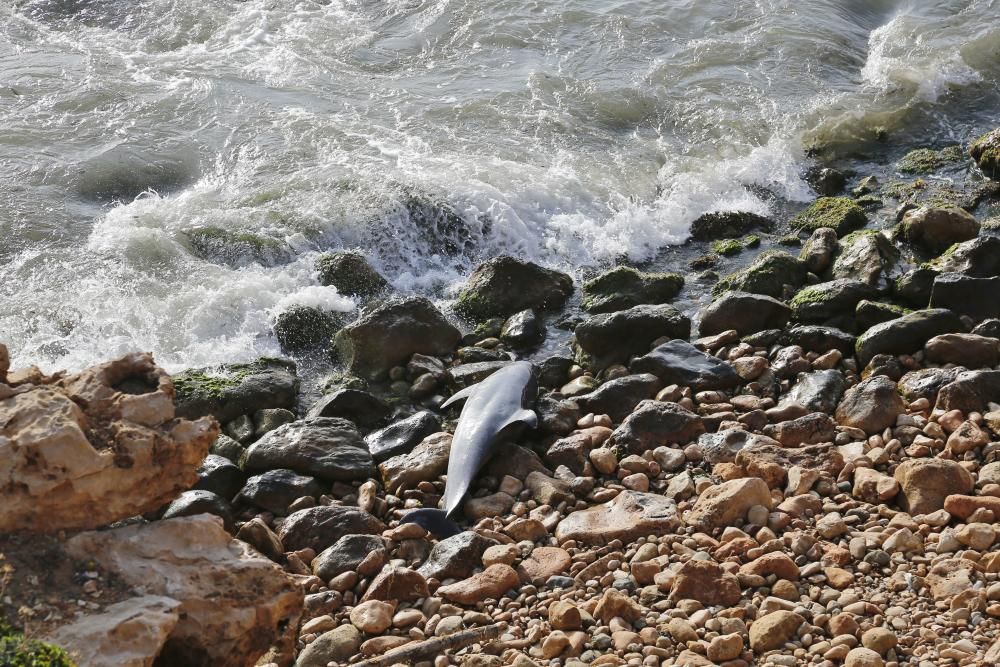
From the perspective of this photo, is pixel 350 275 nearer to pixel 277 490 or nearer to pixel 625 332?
pixel 625 332

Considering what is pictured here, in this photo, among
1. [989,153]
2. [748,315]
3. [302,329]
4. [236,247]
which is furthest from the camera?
[989,153]

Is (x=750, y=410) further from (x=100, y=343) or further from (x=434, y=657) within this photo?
(x=100, y=343)

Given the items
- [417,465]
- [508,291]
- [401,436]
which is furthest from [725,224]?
[417,465]

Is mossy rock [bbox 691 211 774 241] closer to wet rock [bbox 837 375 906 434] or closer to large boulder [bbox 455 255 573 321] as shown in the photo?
large boulder [bbox 455 255 573 321]

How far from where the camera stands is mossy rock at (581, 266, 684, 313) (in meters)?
9.79

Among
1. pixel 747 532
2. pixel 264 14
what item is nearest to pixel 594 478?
pixel 747 532

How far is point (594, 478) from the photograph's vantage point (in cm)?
708

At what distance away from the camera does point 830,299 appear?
29.7 ft

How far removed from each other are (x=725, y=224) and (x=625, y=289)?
6.66 feet

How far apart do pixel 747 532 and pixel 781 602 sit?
834 millimetres

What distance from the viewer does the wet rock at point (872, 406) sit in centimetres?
712

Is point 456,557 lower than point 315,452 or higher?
higher

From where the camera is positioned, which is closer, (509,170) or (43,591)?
(43,591)

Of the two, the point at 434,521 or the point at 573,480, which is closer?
the point at 434,521
